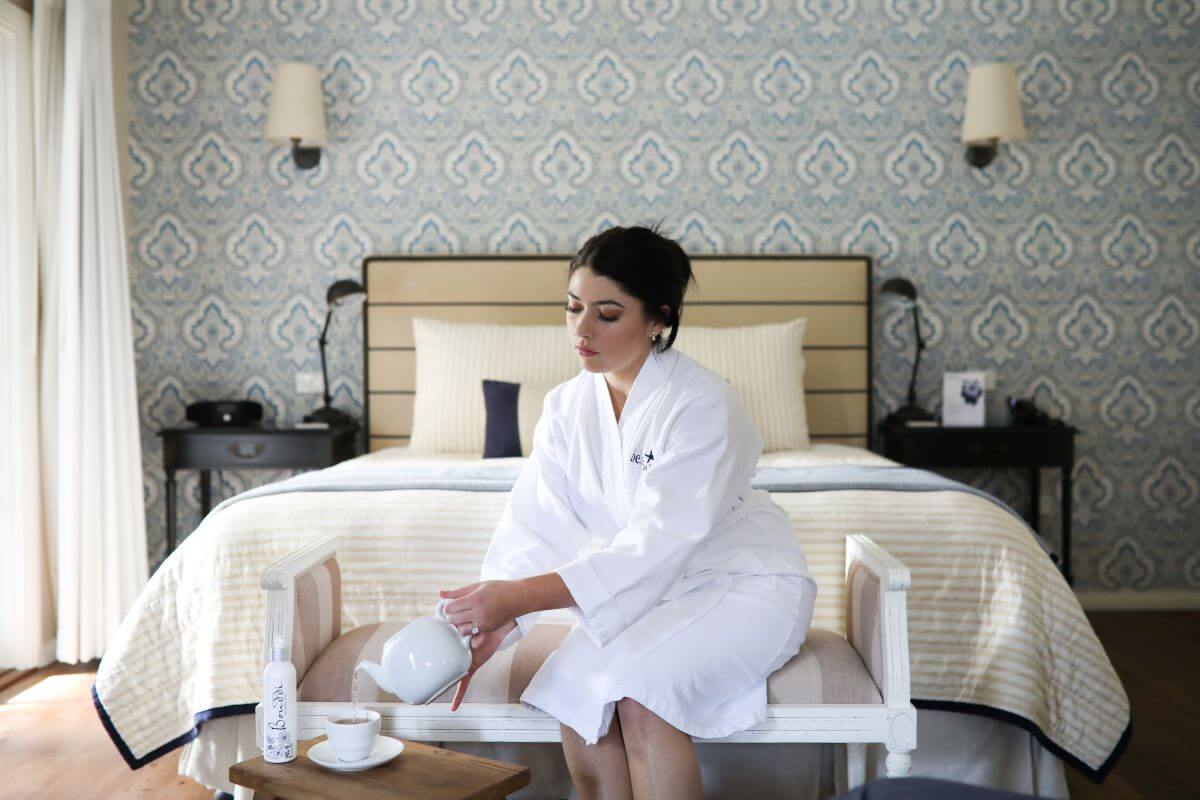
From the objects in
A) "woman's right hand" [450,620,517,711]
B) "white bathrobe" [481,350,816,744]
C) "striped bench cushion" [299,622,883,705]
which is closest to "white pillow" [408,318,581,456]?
"white bathrobe" [481,350,816,744]

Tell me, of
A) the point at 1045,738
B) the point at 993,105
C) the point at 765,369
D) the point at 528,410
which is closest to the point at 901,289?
the point at 765,369

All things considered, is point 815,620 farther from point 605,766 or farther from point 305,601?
point 305,601

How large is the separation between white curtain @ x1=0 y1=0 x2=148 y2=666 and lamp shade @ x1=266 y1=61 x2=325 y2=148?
64 centimetres

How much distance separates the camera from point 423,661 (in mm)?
1578

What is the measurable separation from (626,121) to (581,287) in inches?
94.8

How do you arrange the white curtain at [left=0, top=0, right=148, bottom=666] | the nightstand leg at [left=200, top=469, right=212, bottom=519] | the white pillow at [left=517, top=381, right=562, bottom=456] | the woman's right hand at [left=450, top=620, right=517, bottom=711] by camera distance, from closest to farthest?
the woman's right hand at [left=450, top=620, right=517, bottom=711]
the white curtain at [left=0, top=0, right=148, bottom=666]
the white pillow at [left=517, top=381, right=562, bottom=456]
the nightstand leg at [left=200, top=469, right=212, bottom=519]

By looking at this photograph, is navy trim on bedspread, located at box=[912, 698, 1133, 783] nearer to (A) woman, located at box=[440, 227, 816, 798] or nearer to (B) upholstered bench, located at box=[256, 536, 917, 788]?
(B) upholstered bench, located at box=[256, 536, 917, 788]

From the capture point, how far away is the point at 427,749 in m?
1.54

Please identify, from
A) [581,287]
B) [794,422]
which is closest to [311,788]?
[581,287]

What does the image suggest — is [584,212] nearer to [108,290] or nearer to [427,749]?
[108,290]

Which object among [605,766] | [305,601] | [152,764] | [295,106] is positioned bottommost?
[152,764]

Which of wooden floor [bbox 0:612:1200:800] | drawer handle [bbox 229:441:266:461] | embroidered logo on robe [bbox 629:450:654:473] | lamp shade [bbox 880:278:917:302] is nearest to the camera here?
embroidered logo on robe [bbox 629:450:654:473]

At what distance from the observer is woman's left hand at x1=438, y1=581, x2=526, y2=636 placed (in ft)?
5.27

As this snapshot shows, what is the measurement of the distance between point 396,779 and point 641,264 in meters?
0.94
